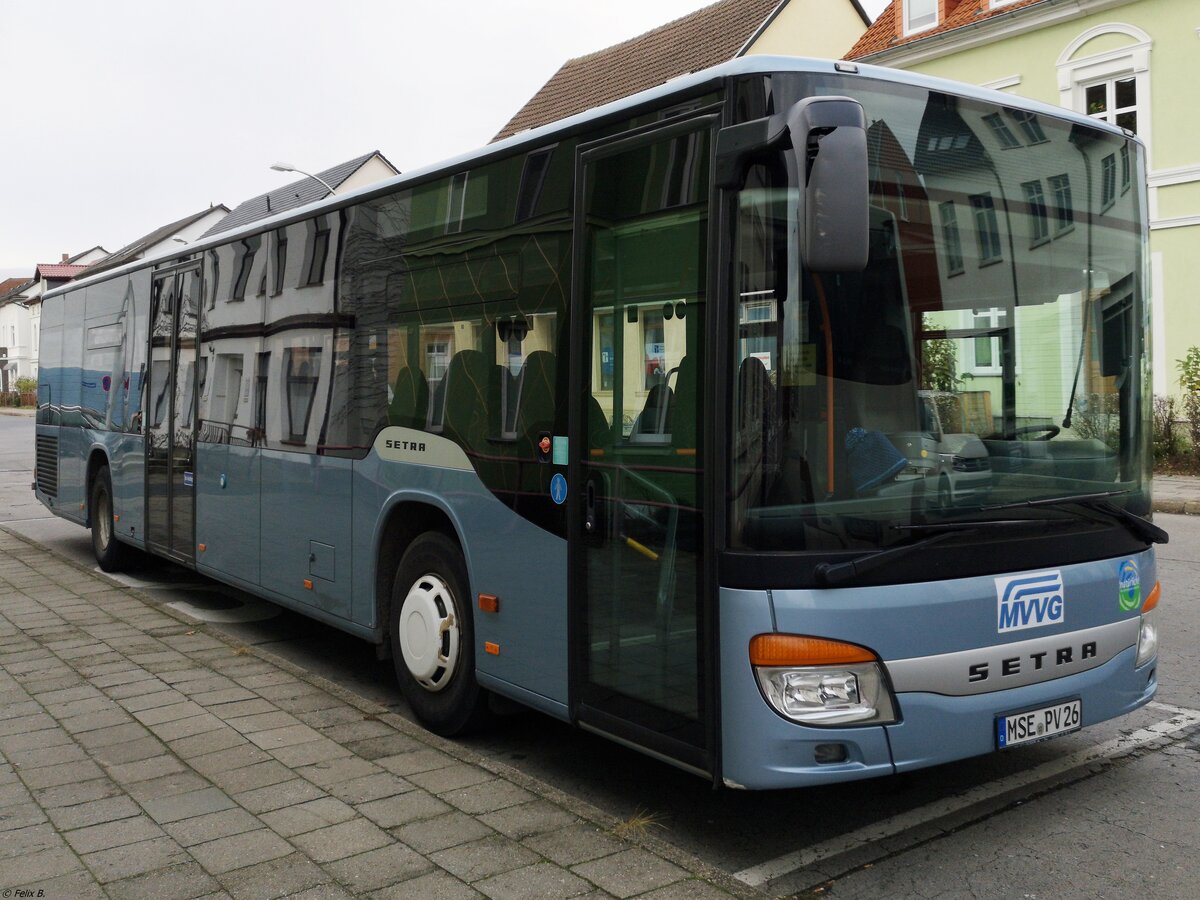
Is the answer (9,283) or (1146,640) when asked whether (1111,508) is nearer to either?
(1146,640)

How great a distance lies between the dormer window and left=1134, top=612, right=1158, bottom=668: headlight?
24.0 m

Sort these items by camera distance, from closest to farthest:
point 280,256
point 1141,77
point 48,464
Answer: point 280,256 → point 48,464 → point 1141,77

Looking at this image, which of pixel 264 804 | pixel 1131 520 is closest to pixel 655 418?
pixel 1131 520

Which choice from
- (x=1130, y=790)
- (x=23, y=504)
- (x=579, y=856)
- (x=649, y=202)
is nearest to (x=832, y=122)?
(x=649, y=202)

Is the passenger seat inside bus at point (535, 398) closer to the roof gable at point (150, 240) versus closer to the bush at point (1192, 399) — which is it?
the bush at point (1192, 399)

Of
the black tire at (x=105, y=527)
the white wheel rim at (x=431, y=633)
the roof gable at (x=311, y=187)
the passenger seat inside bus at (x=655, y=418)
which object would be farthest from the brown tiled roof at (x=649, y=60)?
the passenger seat inside bus at (x=655, y=418)

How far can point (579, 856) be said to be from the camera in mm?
4102

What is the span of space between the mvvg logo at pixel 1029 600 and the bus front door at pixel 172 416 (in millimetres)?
6473

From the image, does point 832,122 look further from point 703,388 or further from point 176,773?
point 176,773

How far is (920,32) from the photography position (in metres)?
26.3

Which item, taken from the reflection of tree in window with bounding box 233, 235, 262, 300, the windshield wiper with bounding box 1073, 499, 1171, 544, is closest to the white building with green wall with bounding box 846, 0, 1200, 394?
the reflection of tree in window with bounding box 233, 235, 262, 300

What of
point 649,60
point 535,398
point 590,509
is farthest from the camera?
point 649,60

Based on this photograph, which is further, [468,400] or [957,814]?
[468,400]

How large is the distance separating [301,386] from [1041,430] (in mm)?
4424
